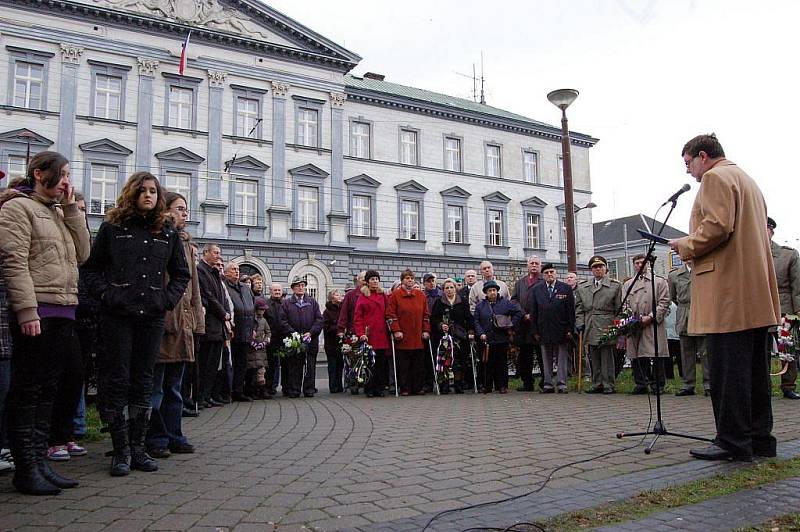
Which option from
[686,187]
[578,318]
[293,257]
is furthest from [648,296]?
[293,257]

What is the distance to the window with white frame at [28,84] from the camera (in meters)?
29.8

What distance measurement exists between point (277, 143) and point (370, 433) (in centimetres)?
3049

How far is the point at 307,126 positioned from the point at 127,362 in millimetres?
33085

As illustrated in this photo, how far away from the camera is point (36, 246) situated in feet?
14.7

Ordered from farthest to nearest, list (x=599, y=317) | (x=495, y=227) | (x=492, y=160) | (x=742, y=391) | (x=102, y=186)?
1. (x=492, y=160)
2. (x=495, y=227)
3. (x=102, y=186)
4. (x=599, y=317)
5. (x=742, y=391)

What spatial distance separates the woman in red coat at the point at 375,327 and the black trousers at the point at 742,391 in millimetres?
6937

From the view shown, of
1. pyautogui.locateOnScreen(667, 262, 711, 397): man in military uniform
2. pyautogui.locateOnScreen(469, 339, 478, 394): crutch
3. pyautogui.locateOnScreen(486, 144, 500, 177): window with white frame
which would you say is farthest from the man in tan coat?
pyautogui.locateOnScreen(486, 144, 500, 177): window with white frame

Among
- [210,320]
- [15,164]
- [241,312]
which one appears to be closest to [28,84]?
[15,164]

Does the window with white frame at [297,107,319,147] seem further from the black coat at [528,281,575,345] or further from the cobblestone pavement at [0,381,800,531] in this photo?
the cobblestone pavement at [0,381,800,531]

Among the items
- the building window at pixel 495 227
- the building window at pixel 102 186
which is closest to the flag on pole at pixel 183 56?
the building window at pixel 102 186

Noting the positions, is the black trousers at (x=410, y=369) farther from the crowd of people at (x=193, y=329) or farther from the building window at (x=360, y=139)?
the building window at (x=360, y=139)

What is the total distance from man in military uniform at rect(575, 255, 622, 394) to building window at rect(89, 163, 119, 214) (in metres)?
26.2

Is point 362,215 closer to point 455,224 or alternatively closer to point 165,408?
point 455,224

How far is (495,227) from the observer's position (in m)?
44.0
